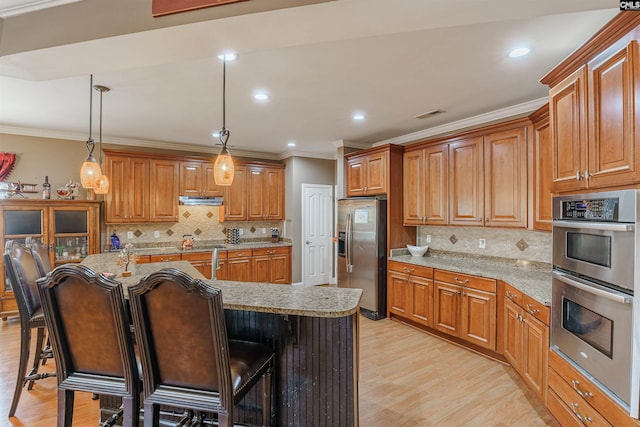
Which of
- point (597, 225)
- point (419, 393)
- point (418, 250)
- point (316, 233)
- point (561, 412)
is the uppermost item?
point (597, 225)

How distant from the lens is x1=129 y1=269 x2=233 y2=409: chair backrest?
1302 mm

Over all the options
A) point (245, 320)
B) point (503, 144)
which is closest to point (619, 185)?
point (503, 144)

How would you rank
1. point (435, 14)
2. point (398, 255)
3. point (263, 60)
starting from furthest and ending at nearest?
1. point (398, 255)
2. point (263, 60)
3. point (435, 14)

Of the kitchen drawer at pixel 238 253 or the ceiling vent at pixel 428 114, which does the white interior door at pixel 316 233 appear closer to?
the kitchen drawer at pixel 238 253

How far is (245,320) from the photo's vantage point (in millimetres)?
1942

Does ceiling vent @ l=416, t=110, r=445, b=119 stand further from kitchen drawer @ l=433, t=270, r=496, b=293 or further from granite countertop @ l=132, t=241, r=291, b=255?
granite countertop @ l=132, t=241, r=291, b=255

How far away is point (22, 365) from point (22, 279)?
65 cm

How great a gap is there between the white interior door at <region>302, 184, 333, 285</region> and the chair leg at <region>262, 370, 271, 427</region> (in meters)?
4.38

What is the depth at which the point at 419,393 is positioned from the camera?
2578mm

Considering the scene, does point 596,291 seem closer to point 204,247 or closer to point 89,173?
point 89,173

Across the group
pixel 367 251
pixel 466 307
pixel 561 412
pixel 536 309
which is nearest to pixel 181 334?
pixel 561 412

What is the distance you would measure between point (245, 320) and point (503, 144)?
3159 millimetres

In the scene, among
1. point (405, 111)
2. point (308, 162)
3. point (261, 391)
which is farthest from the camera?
point (308, 162)

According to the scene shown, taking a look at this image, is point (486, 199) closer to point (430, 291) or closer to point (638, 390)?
point (430, 291)
